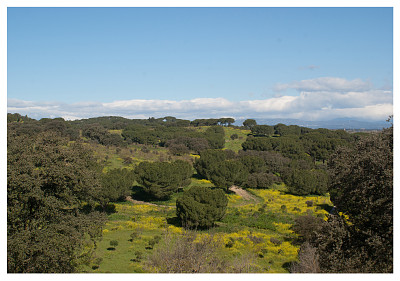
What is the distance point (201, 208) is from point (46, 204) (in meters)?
23.5

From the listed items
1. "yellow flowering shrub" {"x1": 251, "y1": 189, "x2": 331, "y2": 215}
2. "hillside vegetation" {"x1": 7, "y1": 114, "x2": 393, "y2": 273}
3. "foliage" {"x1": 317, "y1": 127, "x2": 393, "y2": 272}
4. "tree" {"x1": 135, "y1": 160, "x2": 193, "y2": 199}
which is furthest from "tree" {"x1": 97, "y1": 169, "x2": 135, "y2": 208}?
"foliage" {"x1": 317, "y1": 127, "x2": 393, "y2": 272}

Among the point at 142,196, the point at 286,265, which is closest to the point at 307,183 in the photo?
the point at 142,196

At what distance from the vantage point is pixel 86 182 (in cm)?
→ 2131

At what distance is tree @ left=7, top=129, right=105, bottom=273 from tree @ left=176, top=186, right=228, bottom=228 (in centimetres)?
1793

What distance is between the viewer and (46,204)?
1909cm

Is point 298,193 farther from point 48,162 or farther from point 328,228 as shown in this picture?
point 48,162

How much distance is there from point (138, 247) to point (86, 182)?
13.1 metres

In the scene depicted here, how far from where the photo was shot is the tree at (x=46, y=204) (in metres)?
17.4

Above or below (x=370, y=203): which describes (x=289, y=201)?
below

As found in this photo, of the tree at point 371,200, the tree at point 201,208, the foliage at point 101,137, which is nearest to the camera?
the tree at point 371,200

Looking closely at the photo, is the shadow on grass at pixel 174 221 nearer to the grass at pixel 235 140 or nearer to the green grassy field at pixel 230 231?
the green grassy field at pixel 230 231

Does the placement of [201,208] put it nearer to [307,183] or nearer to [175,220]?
[175,220]

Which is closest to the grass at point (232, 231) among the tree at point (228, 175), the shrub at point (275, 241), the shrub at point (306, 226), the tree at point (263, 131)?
the shrub at point (275, 241)

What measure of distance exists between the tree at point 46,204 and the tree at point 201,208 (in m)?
17.9
